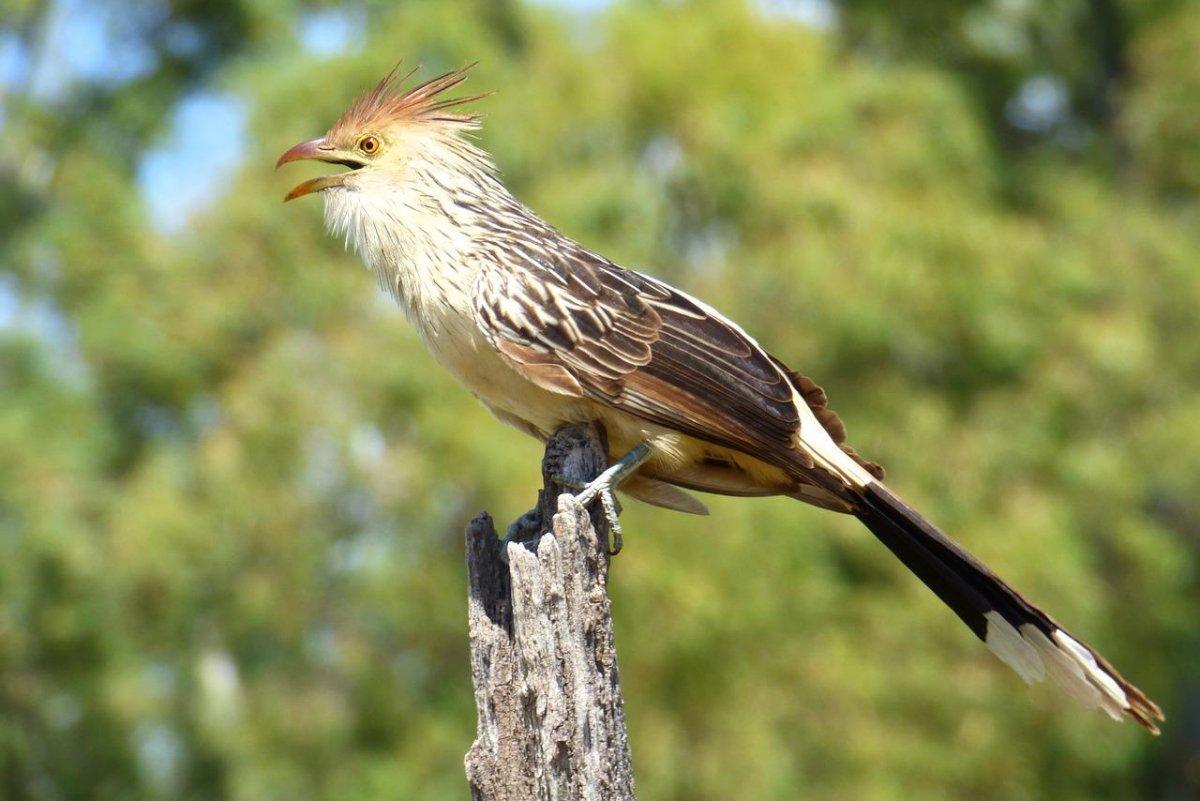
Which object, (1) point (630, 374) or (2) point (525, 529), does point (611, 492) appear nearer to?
(2) point (525, 529)

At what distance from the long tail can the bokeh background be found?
398 inches

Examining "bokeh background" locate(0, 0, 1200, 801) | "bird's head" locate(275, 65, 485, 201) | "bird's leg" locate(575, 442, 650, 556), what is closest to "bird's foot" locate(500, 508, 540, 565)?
"bird's leg" locate(575, 442, 650, 556)

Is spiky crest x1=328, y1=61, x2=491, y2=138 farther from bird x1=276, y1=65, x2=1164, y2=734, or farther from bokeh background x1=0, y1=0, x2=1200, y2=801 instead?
bokeh background x1=0, y1=0, x2=1200, y2=801

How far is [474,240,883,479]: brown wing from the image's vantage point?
17.8 ft

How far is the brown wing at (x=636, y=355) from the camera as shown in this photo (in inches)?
213

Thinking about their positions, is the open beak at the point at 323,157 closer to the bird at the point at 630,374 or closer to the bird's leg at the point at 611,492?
the bird at the point at 630,374

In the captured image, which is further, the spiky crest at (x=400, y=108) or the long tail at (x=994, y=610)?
the spiky crest at (x=400, y=108)

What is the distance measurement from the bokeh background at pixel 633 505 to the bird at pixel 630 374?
379 inches

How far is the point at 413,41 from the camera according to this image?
62.0ft

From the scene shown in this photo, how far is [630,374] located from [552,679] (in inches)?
53.6

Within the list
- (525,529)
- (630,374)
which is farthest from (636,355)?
(525,529)

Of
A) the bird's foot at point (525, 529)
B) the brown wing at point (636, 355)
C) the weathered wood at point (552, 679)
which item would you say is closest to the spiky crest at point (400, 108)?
the brown wing at point (636, 355)

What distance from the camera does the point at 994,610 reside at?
209 inches

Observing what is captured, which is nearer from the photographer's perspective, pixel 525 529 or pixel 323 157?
pixel 525 529
